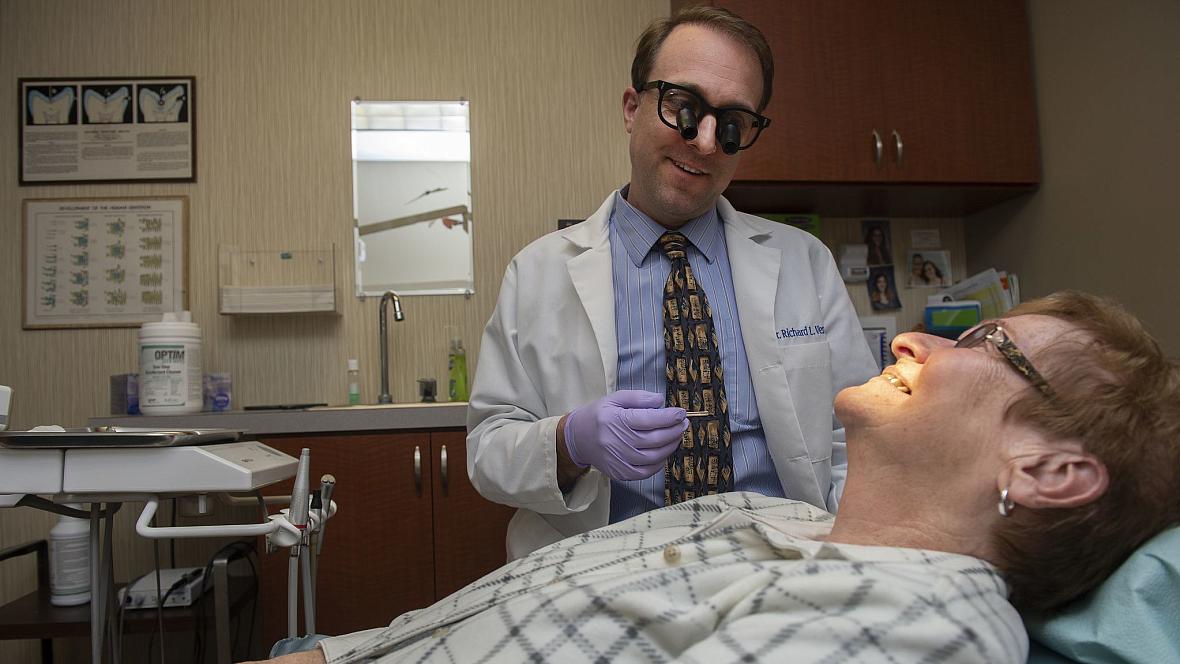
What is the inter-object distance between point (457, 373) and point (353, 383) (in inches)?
13.6

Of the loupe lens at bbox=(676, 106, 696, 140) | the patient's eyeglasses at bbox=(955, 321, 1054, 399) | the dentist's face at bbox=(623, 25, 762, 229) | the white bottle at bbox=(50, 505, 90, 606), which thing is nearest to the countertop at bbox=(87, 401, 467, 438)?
the white bottle at bbox=(50, 505, 90, 606)

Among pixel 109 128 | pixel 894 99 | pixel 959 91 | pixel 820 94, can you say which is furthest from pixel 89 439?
pixel 959 91

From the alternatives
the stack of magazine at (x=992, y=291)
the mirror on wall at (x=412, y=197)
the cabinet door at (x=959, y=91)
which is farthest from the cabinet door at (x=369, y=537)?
the stack of magazine at (x=992, y=291)

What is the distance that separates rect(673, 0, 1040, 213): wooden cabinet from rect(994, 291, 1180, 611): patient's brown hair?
1639 millimetres

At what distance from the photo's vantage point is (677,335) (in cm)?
140

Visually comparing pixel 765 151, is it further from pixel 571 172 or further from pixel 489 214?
pixel 489 214

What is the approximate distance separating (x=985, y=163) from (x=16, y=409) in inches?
125

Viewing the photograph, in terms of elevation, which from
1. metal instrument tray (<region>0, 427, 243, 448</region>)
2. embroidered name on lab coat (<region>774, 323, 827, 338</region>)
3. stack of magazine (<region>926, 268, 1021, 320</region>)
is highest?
stack of magazine (<region>926, 268, 1021, 320</region>)

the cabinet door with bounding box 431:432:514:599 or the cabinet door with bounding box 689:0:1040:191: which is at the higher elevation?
the cabinet door with bounding box 689:0:1040:191

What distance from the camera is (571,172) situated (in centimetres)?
279

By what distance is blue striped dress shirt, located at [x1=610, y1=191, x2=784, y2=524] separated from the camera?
1.38 metres

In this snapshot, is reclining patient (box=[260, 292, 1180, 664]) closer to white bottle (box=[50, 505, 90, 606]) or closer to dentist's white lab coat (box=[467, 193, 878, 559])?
dentist's white lab coat (box=[467, 193, 878, 559])

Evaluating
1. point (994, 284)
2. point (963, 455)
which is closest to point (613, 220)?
point (963, 455)

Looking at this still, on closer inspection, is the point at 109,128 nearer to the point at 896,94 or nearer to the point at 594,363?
the point at 594,363
